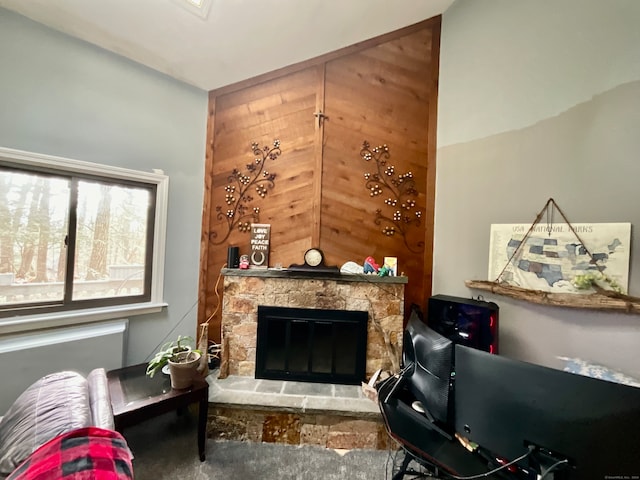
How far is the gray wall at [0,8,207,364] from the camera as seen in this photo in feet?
6.18

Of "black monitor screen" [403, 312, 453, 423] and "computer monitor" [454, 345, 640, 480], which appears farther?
"black monitor screen" [403, 312, 453, 423]

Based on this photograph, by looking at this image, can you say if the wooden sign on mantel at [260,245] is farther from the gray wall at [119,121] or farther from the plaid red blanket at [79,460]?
the plaid red blanket at [79,460]

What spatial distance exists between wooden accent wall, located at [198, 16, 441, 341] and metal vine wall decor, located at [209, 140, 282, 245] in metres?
0.05

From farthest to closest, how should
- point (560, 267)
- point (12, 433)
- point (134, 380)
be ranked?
point (134, 380), point (560, 267), point (12, 433)

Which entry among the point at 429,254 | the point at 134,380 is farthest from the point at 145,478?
the point at 429,254

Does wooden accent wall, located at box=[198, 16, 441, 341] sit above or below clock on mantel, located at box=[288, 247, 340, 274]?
above

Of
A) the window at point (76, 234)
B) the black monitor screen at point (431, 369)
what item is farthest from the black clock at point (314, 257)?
the window at point (76, 234)

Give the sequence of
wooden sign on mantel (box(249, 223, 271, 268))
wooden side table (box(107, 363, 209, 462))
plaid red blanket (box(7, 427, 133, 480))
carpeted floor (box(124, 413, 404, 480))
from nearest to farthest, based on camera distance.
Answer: plaid red blanket (box(7, 427, 133, 480)), wooden side table (box(107, 363, 209, 462)), carpeted floor (box(124, 413, 404, 480)), wooden sign on mantel (box(249, 223, 271, 268))

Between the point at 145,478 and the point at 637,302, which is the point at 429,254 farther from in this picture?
the point at 145,478

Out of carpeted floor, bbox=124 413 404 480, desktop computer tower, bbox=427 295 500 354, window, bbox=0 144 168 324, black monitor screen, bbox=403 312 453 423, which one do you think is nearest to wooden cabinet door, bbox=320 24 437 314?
desktop computer tower, bbox=427 295 500 354

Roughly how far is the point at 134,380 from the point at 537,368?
2.44 m

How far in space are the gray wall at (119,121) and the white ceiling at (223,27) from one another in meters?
0.14

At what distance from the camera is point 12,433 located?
104 centimetres

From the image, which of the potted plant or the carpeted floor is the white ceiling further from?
the carpeted floor
